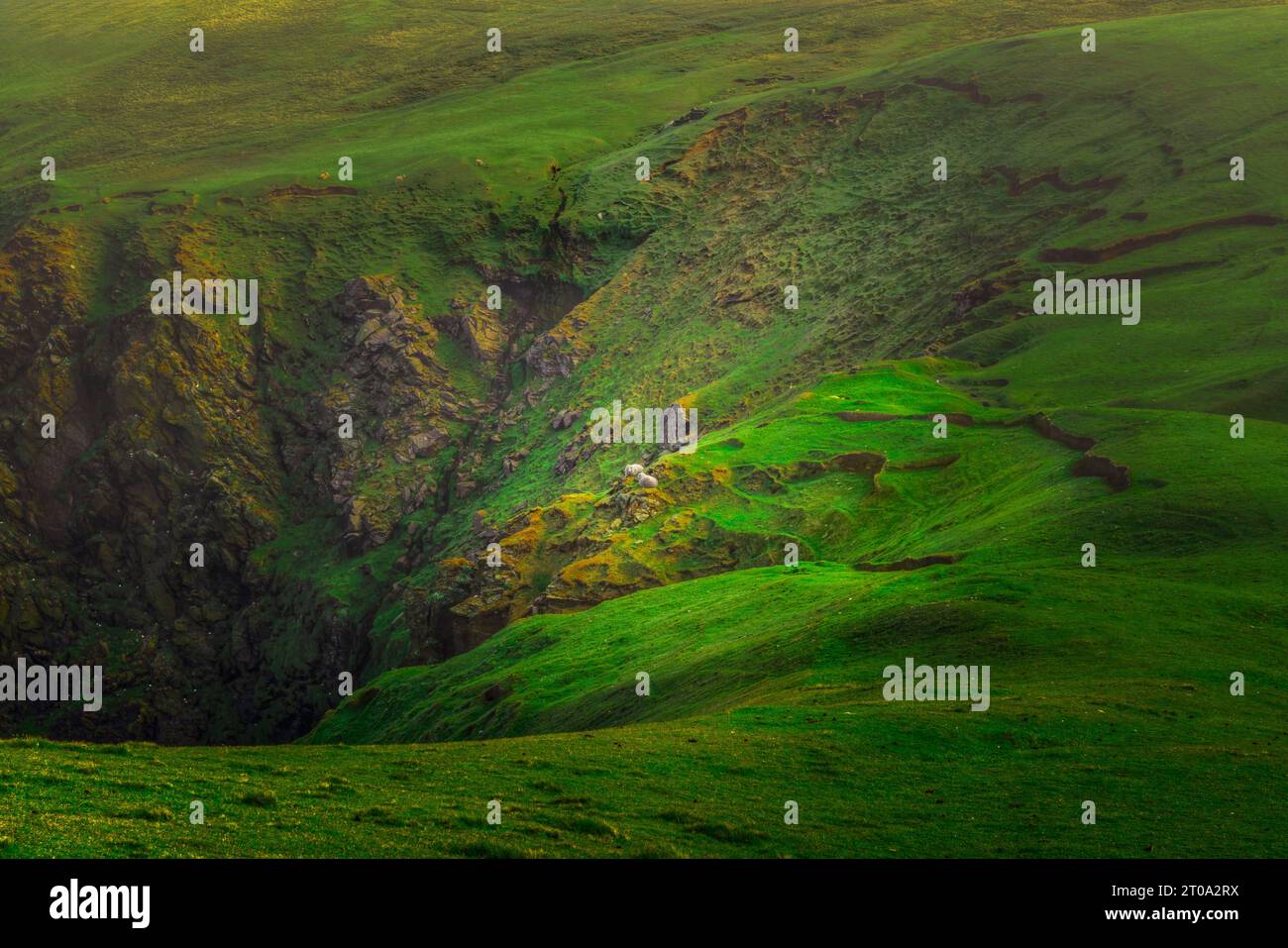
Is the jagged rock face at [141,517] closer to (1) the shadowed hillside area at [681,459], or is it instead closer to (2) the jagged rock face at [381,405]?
(1) the shadowed hillside area at [681,459]

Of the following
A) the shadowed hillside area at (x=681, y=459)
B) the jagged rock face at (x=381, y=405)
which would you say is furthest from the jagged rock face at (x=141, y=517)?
the jagged rock face at (x=381, y=405)

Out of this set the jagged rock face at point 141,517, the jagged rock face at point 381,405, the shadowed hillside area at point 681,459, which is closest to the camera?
the shadowed hillside area at point 681,459

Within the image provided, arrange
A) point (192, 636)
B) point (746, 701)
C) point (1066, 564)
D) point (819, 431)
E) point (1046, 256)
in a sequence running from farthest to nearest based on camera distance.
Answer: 1. point (192, 636)
2. point (1046, 256)
3. point (819, 431)
4. point (1066, 564)
5. point (746, 701)

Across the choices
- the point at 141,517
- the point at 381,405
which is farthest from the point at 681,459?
the point at 141,517

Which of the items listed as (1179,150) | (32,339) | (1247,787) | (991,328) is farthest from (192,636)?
(1247,787)

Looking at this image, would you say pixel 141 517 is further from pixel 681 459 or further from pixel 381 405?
pixel 681 459

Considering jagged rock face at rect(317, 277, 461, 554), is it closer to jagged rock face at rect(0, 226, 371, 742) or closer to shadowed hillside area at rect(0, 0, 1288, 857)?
shadowed hillside area at rect(0, 0, 1288, 857)

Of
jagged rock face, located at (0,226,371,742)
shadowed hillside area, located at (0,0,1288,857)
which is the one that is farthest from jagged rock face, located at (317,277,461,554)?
A: jagged rock face, located at (0,226,371,742)

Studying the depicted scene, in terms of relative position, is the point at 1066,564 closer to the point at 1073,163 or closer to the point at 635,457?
the point at 635,457
